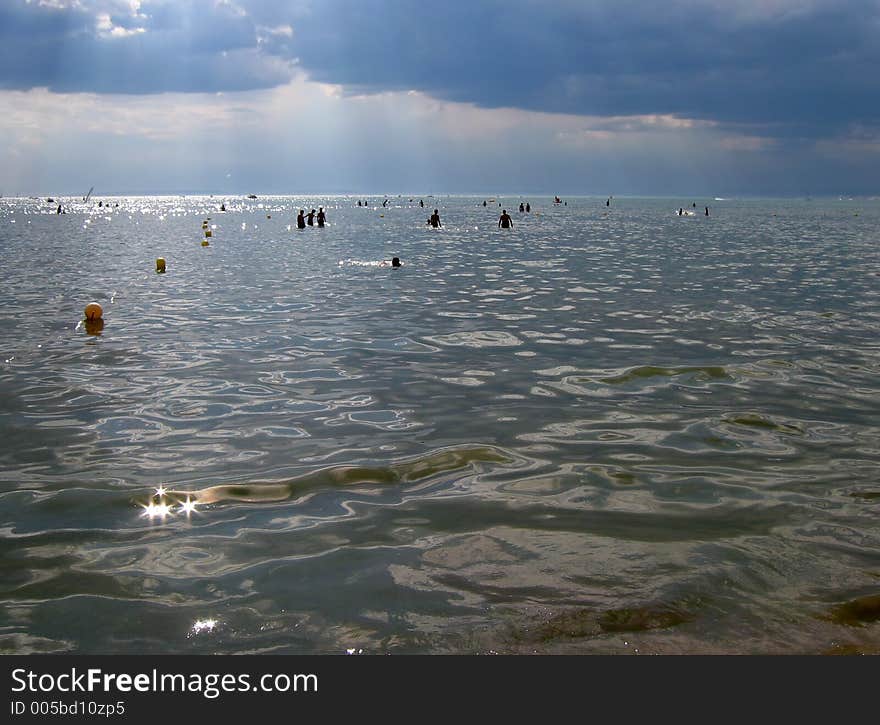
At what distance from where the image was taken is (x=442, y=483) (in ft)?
26.9

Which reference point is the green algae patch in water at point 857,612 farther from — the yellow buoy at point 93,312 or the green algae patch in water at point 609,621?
the yellow buoy at point 93,312

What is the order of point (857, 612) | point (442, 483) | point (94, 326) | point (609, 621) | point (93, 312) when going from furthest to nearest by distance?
point (93, 312) → point (94, 326) → point (442, 483) → point (857, 612) → point (609, 621)

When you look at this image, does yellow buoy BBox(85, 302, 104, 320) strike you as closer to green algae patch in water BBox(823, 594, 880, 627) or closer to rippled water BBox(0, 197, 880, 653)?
rippled water BBox(0, 197, 880, 653)

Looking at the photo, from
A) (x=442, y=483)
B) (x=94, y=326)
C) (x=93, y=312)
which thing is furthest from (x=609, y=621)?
(x=93, y=312)

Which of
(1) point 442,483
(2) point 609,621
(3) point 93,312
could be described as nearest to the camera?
(2) point 609,621

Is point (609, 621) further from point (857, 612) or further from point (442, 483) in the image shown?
point (442, 483)

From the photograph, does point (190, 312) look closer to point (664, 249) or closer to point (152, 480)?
point (152, 480)

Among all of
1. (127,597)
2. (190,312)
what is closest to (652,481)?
(127,597)

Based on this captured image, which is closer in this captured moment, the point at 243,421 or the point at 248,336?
the point at 243,421

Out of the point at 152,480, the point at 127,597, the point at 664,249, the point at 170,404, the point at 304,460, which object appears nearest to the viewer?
the point at 127,597

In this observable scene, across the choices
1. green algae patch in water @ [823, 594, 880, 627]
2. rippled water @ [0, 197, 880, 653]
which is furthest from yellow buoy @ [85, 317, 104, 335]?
green algae patch in water @ [823, 594, 880, 627]

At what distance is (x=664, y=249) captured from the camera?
1678 inches

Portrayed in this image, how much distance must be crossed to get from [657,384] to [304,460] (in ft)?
20.9

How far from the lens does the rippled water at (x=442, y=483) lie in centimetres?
550
